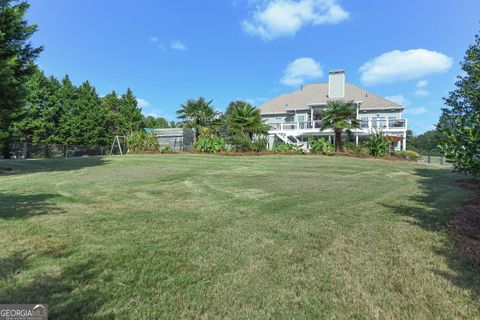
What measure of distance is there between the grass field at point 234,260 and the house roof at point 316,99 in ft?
92.6

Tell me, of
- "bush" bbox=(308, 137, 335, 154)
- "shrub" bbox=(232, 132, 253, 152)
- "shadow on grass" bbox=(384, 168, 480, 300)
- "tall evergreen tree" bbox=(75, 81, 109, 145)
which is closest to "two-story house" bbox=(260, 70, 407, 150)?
"bush" bbox=(308, 137, 335, 154)

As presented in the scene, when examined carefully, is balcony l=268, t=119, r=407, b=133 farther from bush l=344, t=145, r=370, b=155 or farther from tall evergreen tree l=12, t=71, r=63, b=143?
tall evergreen tree l=12, t=71, r=63, b=143

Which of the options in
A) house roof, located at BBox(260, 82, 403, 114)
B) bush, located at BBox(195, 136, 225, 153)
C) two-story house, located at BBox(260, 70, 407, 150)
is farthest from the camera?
house roof, located at BBox(260, 82, 403, 114)

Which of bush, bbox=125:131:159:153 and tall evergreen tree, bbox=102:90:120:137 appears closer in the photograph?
bush, bbox=125:131:159:153

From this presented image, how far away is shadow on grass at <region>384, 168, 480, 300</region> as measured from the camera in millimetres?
2964

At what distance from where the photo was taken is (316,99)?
112 feet

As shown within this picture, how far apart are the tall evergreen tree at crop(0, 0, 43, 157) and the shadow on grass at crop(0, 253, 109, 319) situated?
10.7 m

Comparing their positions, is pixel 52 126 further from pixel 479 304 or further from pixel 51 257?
pixel 479 304

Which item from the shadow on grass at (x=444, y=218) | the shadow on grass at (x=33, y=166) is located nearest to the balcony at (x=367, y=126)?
the shadow on grass at (x=33, y=166)

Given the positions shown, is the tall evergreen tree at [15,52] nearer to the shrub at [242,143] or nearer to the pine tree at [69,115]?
the shrub at [242,143]

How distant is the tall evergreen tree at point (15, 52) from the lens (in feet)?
38.1

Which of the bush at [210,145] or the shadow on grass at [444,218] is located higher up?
the bush at [210,145]

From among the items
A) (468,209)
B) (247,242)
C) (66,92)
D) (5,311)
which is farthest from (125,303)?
(66,92)

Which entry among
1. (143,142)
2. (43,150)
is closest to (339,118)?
(143,142)
